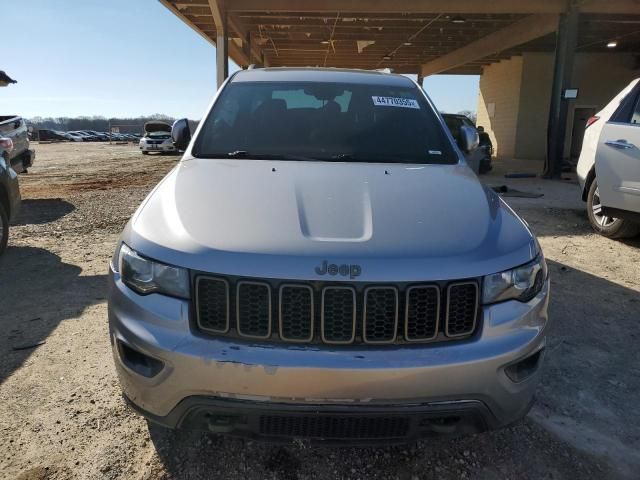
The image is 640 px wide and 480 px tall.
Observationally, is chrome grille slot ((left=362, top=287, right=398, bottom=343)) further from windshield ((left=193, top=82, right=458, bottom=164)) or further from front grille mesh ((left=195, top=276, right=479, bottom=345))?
windshield ((left=193, top=82, right=458, bottom=164))

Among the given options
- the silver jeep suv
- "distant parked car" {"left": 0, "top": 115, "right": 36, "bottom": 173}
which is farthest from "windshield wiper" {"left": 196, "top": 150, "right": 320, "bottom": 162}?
"distant parked car" {"left": 0, "top": 115, "right": 36, "bottom": 173}

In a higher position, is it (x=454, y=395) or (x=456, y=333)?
(x=456, y=333)

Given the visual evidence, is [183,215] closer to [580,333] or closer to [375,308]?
[375,308]

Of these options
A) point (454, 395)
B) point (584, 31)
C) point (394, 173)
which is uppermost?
point (584, 31)

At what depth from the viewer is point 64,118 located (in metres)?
92.5

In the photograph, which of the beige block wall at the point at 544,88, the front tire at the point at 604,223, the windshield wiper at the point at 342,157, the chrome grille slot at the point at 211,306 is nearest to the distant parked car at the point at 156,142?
the beige block wall at the point at 544,88


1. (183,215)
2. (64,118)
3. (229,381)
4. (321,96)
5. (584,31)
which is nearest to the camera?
(229,381)

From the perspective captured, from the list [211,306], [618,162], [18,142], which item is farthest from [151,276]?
[18,142]

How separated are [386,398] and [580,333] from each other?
2334 millimetres

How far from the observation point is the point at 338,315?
5.57 feet

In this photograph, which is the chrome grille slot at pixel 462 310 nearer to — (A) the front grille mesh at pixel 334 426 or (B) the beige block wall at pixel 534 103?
(A) the front grille mesh at pixel 334 426

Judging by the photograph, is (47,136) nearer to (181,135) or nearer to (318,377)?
(181,135)

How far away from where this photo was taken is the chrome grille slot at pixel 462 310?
1.73 metres

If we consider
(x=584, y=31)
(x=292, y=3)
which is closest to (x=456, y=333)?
(x=292, y=3)
